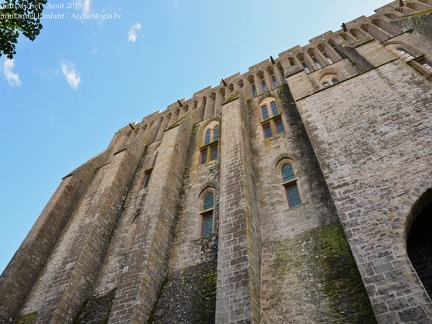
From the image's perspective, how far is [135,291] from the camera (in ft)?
26.3

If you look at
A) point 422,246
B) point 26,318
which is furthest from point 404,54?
point 26,318

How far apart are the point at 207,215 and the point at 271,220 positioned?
2649 millimetres

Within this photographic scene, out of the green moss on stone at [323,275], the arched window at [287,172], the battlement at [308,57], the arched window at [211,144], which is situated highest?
the battlement at [308,57]

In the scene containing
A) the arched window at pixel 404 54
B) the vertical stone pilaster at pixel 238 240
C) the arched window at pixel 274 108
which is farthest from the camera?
the arched window at pixel 274 108

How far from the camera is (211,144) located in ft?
46.3

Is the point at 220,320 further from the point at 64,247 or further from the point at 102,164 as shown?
the point at 102,164

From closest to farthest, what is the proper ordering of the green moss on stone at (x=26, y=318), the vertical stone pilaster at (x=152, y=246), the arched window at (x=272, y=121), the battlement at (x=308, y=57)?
the vertical stone pilaster at (x=152, y=246), the green moss on stone at (x=26, y=318), the arched window at (x=272, y=121), the battlement at (x=308, y=57)

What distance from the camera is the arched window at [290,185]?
9734 millimetres

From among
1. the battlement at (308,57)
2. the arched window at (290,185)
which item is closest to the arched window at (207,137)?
the battlement at (308,57)

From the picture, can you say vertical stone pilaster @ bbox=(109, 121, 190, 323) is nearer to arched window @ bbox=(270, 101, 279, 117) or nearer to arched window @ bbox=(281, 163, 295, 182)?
arched window @ bbox=(281, 163, 295, 182)

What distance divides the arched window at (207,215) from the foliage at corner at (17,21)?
747 cm

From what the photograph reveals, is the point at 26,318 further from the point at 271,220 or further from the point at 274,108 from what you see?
the point at 274,108

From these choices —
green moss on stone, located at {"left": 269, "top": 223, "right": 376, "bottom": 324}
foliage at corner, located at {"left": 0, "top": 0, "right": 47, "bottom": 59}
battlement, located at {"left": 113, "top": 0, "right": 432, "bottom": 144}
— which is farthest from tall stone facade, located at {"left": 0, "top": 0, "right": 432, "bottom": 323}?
foliage at corner, located at {"left": 0, "top": 0, "right": 47, "bottom": 59}

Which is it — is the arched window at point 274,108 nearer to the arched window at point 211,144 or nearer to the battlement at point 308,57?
the battlement at point 308,57
